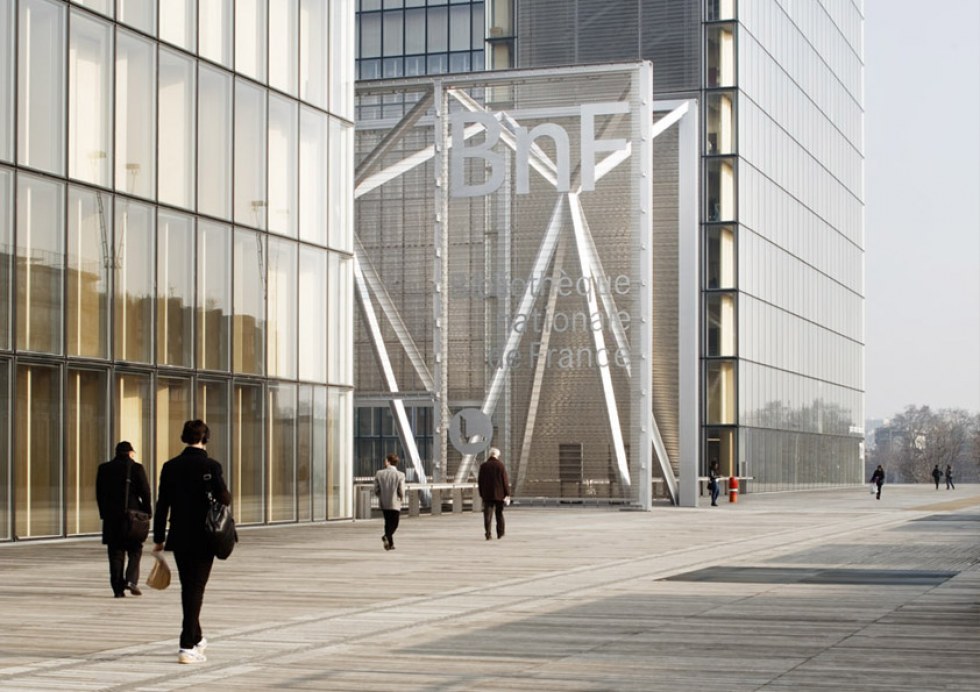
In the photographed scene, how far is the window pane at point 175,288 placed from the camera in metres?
30.9

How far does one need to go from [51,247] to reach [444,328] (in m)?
22.3

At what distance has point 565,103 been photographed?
49594 mm

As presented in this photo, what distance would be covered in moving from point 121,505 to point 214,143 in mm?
15438

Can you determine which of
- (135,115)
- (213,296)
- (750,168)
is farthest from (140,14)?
(750,168)

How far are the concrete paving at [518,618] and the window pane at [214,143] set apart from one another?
283 inches

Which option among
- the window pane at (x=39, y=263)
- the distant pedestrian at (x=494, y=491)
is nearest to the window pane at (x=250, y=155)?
the window pane at (x=39, y=263)

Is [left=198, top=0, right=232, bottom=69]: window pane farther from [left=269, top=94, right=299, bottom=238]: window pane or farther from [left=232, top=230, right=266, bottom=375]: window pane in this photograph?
[left=232, top=230, right=266, bottom=375]: window pane

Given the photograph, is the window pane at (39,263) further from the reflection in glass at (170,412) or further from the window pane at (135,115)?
the reflection in glass at (170,412)

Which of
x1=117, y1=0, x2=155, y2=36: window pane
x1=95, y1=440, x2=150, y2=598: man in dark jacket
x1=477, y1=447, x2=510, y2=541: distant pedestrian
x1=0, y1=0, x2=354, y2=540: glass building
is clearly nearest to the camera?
x1=95, y1=440, x2=150, y2=598: man in dark jacket

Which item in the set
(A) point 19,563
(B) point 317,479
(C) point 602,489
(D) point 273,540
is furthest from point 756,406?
(A) point 19,563

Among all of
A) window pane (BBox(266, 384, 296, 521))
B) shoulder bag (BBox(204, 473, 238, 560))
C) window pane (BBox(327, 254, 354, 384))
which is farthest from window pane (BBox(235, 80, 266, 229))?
shoulder bag (BBox(204, 473, 238, 560))

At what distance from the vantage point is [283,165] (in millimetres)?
35406

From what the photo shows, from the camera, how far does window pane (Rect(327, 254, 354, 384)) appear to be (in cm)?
3725

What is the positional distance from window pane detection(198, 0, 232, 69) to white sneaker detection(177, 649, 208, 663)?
71.3 ft
